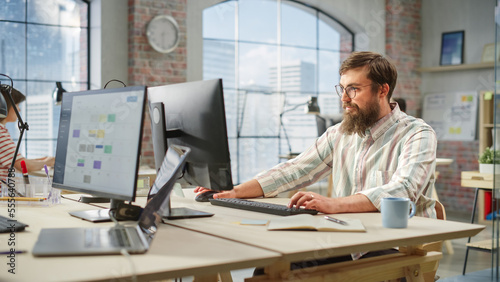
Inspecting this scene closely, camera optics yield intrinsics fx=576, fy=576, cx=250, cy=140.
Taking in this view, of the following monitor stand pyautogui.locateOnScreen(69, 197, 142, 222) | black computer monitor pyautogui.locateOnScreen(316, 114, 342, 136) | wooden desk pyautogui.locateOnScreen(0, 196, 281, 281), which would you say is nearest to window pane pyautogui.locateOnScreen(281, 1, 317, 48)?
black computer monitor pyautogui.locateOnScreen(316, 114, 342, 136)

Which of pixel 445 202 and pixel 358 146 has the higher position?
pixel 358 146

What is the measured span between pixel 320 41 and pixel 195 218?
5779mm

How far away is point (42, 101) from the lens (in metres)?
5.32

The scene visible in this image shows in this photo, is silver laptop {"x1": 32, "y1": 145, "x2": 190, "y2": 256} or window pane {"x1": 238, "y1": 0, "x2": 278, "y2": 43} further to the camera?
window pane {"x1": 238, "y1": 0, "x2": 278, "y2": 43}

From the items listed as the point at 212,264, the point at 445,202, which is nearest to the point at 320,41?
the point at 445,202

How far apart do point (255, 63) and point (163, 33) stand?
1.49m

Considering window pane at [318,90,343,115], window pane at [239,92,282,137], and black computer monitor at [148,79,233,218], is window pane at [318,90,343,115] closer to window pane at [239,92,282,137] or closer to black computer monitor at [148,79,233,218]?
window pane at [239,92,282,137]

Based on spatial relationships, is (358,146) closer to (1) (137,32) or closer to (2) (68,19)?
(1) (137,32)

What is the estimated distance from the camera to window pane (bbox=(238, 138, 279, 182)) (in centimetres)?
656

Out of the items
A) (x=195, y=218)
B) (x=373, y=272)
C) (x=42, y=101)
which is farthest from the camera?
(x=42, y=101)

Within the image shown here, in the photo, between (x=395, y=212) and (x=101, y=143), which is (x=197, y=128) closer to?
(x=101, y=143)

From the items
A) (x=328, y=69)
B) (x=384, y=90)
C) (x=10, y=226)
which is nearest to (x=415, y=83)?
(x=328, y=69)

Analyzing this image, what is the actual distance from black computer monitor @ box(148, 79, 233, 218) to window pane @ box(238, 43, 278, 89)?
4.65m

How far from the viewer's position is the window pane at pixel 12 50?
5.09m
